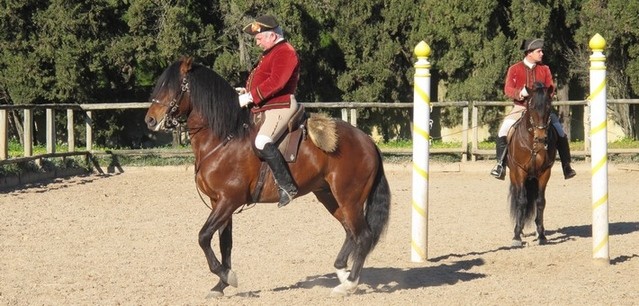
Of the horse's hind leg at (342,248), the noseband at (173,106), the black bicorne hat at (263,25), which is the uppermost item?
→ the black bicorne hat at (263,25)

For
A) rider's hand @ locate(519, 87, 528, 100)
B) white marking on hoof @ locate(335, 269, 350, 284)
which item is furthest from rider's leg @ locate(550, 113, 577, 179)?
white marking on hoof @ locate(335, 269, 350, 284)

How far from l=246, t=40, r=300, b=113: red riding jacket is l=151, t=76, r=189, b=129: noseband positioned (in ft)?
1.73

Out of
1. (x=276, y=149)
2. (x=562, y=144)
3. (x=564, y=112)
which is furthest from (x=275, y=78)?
(x=564, y=112)

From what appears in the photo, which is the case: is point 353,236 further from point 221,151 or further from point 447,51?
point 447,51

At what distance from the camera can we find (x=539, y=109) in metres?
11.5

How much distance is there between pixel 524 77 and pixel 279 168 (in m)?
4.56

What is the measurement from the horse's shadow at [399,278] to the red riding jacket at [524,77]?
8.82 feet

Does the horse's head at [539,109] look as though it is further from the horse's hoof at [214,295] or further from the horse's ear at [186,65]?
the horse's hoof at [214,295]

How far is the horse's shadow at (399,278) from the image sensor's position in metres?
9.12

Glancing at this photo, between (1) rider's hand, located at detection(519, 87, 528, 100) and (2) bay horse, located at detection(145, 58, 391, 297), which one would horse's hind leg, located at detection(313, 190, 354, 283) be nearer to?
(2) bay horse, located at detection(145, 58, 391, 297)

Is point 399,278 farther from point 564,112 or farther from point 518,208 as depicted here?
point 564,112

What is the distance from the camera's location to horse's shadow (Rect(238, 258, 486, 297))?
29.9 feet

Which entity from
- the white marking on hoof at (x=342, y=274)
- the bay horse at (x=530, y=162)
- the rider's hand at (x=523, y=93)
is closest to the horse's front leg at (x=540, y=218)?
the bay horse at (x=530, y=162)

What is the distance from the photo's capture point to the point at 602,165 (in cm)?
1040
